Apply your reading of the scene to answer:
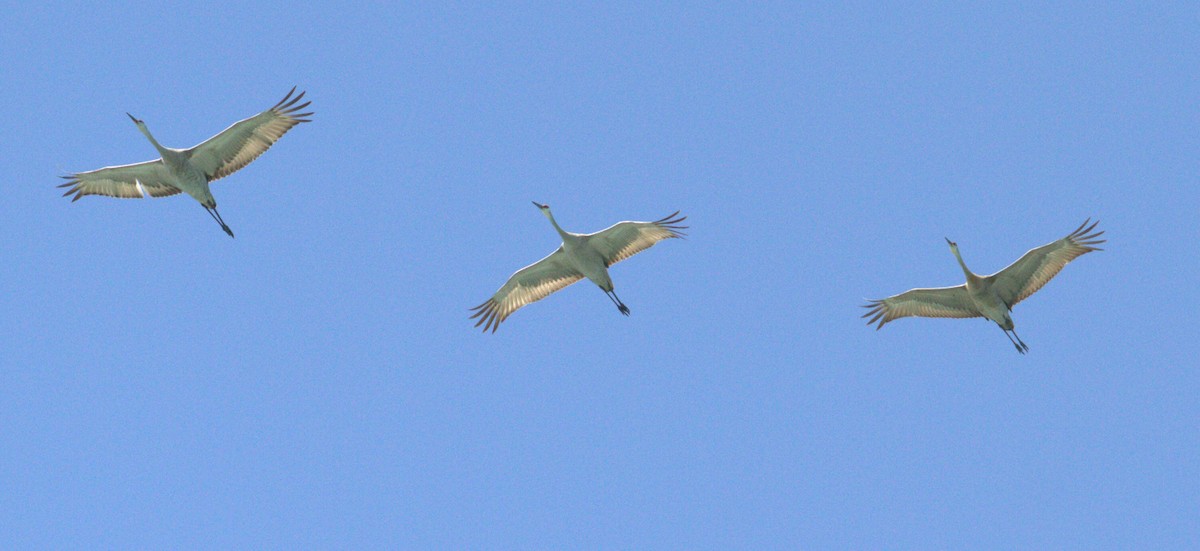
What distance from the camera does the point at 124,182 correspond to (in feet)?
99.6

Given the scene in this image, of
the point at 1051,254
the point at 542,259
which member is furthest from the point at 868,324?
the point at 542,259

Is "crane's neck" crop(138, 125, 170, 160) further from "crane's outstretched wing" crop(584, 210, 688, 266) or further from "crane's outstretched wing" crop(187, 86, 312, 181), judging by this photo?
"crane's outstretched wing" crop(584, 210, 688, 266)

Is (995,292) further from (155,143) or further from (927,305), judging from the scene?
(155,143)

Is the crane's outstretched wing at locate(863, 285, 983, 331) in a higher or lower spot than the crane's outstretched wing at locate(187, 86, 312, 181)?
lower

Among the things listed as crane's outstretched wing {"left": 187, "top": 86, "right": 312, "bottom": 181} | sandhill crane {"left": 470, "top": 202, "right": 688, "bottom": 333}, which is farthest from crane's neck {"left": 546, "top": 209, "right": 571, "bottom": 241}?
crane's outstretched wing {"left": 187, "top": 86, "right": 312, "bottom": 181}

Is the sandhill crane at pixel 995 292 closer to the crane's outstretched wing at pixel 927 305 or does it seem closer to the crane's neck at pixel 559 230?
the crane's outstretched wing at pixel 927 305

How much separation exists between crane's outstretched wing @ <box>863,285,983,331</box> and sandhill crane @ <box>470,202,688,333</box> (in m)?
5.47

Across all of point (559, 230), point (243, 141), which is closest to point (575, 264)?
point (559, 230)

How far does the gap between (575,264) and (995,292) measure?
29.4 ft

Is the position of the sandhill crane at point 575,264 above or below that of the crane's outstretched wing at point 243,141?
below

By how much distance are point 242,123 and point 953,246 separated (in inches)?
605

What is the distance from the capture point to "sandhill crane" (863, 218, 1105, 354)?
28312 mm

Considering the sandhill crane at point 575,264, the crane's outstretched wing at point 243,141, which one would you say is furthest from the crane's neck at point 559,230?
the crane's outstretched wing at point 243,141

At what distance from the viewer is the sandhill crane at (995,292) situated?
2831 centimetres
